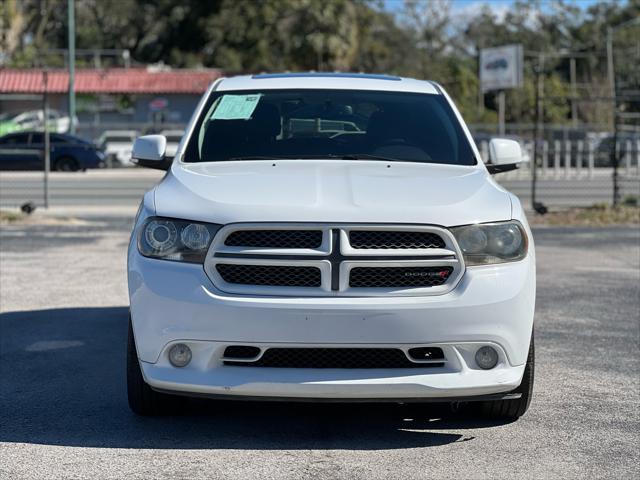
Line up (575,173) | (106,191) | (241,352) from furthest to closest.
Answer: (575,173) → (106,191) → (241,352)

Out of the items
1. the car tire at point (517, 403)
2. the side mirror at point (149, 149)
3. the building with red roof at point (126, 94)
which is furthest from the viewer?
A: the building with red roof at point (126, 94)

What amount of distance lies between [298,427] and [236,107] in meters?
2.06

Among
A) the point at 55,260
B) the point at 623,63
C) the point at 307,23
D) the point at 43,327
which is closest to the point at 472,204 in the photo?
the point at 43,327

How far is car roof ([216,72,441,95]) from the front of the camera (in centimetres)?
675

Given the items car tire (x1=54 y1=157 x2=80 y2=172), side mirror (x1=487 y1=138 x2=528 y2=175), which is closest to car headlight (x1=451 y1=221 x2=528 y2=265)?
side mirror (x1=487 y1=138 x2=528 y2=175)

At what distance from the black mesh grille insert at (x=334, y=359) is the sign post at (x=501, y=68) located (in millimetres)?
57449

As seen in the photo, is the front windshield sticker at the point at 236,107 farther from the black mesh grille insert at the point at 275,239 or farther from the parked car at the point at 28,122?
the parked car at the point at 28,122

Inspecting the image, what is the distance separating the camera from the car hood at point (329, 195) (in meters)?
4.83

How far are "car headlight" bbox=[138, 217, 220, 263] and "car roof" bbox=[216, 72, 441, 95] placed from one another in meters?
1.90

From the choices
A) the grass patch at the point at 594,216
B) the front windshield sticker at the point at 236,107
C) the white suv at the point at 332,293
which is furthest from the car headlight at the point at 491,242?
the grass patch at the point at 594,216

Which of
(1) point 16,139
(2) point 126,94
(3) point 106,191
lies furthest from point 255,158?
(2) point 126,94

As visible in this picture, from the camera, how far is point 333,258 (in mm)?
4773

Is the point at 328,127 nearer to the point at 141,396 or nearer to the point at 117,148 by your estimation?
the point at 141,396

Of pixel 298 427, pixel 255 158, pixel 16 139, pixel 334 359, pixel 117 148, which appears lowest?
pixel 298 427
